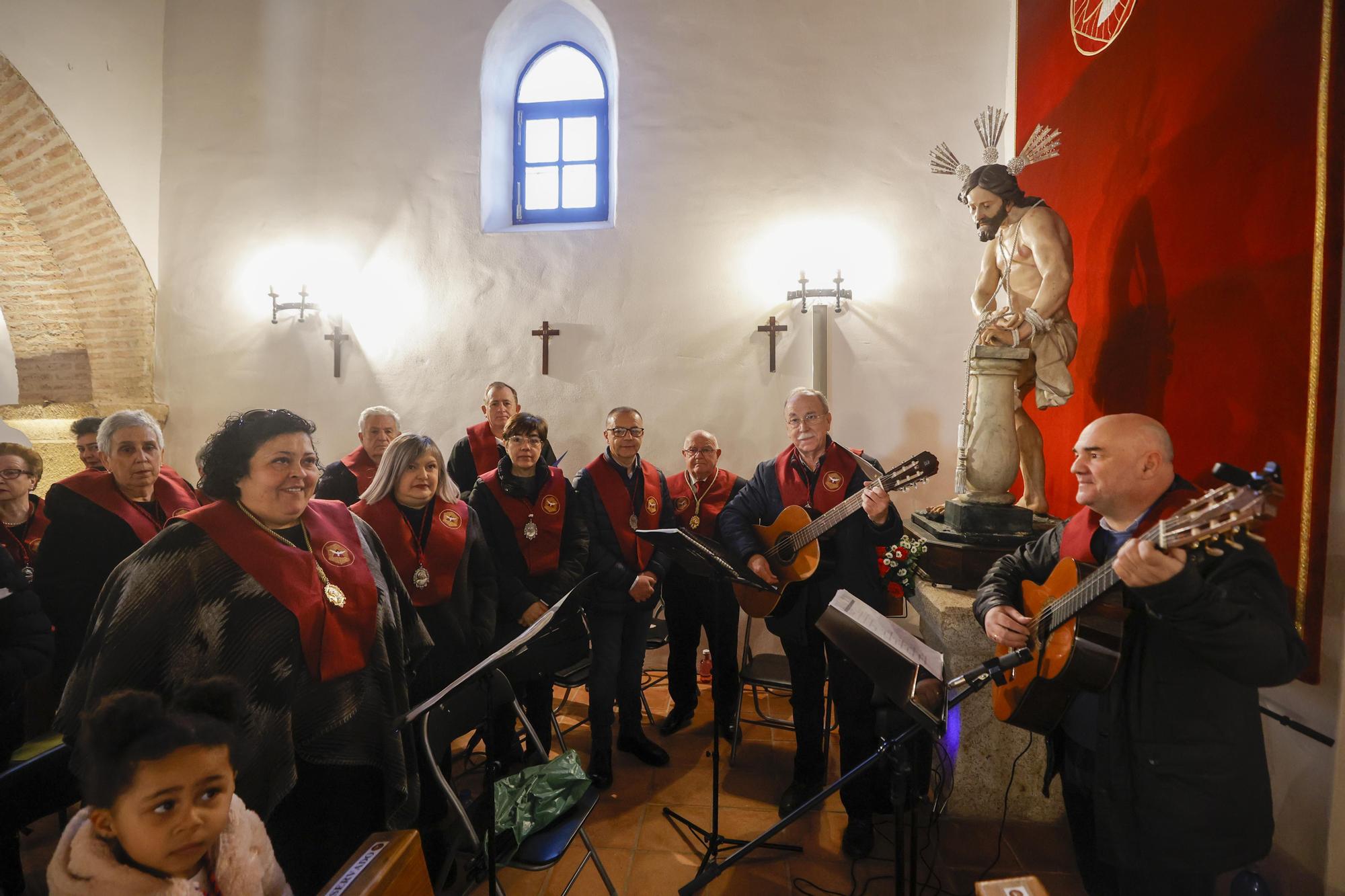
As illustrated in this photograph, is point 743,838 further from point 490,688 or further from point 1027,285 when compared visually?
point 1027,285

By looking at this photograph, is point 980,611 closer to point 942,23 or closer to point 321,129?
point 942,23

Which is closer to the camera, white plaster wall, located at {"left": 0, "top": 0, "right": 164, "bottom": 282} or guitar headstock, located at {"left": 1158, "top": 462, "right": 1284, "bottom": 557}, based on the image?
guitar headstock, located at {"left": 1158, "top": 462, "right": 1284, "bottom": 557}

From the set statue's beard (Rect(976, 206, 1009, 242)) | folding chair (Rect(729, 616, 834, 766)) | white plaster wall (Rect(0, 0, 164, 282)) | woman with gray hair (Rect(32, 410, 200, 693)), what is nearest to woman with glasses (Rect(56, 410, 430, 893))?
woman with gray hair (Rect(32, 410, 200, 693))

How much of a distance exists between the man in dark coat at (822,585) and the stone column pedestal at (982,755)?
1.13 ft

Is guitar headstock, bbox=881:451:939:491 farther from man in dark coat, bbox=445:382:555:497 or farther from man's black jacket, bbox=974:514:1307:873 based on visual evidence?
man in dark coat, bbox=445:382:555:497

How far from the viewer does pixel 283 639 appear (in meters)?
1.84

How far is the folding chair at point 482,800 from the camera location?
6.63ft

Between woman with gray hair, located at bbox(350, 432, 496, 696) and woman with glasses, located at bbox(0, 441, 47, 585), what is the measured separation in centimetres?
190

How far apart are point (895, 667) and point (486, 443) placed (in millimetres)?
3550

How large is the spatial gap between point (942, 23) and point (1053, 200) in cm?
197

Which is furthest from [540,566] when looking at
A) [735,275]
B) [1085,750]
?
[735,275]

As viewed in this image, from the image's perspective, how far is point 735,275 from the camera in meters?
5.31

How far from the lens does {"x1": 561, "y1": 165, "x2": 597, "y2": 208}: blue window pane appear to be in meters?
5.84

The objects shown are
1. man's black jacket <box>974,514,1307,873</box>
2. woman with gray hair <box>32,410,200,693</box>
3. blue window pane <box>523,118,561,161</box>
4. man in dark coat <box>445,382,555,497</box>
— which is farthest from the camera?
blue window pane <box>523,118,561,161</box>
